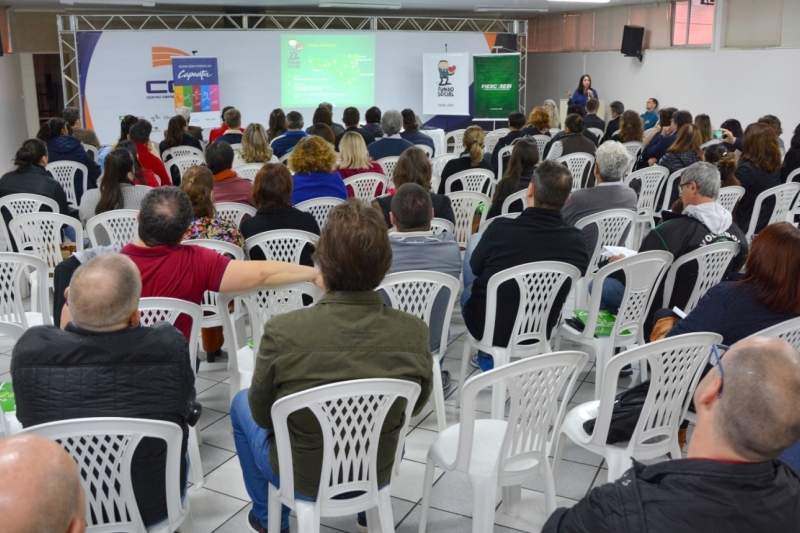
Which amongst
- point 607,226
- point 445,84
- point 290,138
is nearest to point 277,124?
point 290,138

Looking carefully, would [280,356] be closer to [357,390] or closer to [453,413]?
[357,390]

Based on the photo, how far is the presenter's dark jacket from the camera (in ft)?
Result: 6.39

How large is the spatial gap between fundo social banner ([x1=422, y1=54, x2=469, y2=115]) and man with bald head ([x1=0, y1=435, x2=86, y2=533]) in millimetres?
12695

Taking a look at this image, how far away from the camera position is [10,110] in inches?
506

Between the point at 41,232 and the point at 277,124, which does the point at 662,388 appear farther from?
the point at 277,124

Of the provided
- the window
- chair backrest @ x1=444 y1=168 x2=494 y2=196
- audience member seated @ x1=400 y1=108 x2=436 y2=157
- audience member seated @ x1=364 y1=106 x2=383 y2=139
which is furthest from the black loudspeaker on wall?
chair backrest @ x1=444 y1=168 x2=494 y2=196

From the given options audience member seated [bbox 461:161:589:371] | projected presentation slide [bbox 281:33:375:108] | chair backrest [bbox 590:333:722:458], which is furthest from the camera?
projected presentation slide [bbox 281:33:375:108]

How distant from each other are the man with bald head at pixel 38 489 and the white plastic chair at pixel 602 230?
11.9ft

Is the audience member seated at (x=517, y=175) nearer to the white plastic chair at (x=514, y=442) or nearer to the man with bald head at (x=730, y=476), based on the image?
the white plastic chair at (x=514, y=442)

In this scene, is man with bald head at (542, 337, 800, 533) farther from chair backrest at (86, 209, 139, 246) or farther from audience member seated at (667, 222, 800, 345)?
chair backrest at (86, 209, 139, 246)

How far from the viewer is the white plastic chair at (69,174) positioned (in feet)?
21.3

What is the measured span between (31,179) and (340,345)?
425 cm

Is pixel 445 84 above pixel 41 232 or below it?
above

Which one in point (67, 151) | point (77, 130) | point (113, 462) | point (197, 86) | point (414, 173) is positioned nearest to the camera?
point (113, 462)
